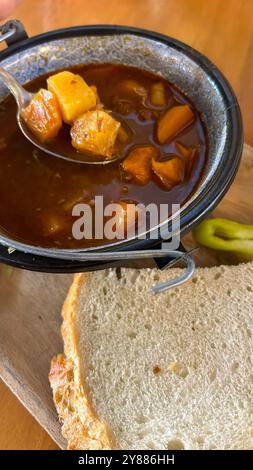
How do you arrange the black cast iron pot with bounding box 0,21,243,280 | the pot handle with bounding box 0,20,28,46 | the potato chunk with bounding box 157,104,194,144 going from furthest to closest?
the pot handle with bounding box 0,20,28,46 < the potato chunk with bounding box 157,104,194,144 < the black cast iron pot with bounding box 0,21,243,280

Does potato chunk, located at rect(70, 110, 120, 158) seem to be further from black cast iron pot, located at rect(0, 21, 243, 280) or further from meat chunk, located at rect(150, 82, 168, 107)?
black cast iron pot, located at rect(0, 21, 243, 280)

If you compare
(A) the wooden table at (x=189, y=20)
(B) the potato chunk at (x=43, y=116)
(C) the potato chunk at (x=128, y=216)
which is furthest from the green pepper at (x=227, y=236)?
(A) the wooden table at (x=189, y=20)

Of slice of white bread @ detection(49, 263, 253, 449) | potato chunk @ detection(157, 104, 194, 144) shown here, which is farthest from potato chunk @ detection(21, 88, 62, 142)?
slice of white bread @ detection(49, 263, 253, 449)

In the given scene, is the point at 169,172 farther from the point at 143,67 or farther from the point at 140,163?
the point at 143,67

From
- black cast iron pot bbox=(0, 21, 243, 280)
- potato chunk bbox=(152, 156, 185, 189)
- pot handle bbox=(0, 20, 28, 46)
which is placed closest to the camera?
black cast iron pot bbox=(0, 21, 243, 280)

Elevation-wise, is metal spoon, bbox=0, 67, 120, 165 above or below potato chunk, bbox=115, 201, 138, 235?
above
